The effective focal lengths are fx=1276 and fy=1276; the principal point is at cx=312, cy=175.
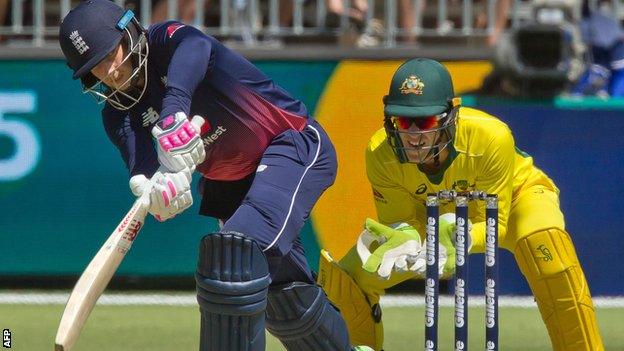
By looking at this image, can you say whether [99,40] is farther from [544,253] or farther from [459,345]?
[544,253]

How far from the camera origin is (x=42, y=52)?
8031mm

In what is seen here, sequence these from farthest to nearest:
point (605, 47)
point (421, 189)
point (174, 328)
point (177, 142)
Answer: point (605, 47), point (174, 328), point (421, 189), point (177, 142)

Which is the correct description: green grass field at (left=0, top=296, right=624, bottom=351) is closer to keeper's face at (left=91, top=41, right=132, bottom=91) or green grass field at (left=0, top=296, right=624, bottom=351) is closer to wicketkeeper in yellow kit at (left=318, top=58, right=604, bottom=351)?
wicketkeeper in yellow kit at (left=318, top=58, right=604, bottom=351)

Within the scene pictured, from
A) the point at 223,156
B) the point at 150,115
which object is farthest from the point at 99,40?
the point at 223,156

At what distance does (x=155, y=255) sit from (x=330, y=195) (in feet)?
3.94

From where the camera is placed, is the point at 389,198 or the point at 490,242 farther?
the point at 389,198

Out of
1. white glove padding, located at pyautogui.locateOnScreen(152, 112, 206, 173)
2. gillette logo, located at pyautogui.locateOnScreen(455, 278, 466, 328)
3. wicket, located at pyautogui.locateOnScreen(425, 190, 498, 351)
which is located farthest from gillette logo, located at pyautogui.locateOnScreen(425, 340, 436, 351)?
white glove padding, located at pyautogui.locateOnScreen(152, 112, 206, 173)

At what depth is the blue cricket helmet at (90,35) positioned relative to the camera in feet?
14.7

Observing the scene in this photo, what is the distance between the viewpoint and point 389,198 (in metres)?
5.26

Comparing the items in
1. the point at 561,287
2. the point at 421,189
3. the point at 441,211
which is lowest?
the point at 561,287

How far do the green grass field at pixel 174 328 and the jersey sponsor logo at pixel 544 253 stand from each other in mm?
1404

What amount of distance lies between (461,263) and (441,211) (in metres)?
0.78

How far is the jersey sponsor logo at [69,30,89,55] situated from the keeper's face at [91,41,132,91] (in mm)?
76

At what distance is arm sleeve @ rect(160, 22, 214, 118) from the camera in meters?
4.31
